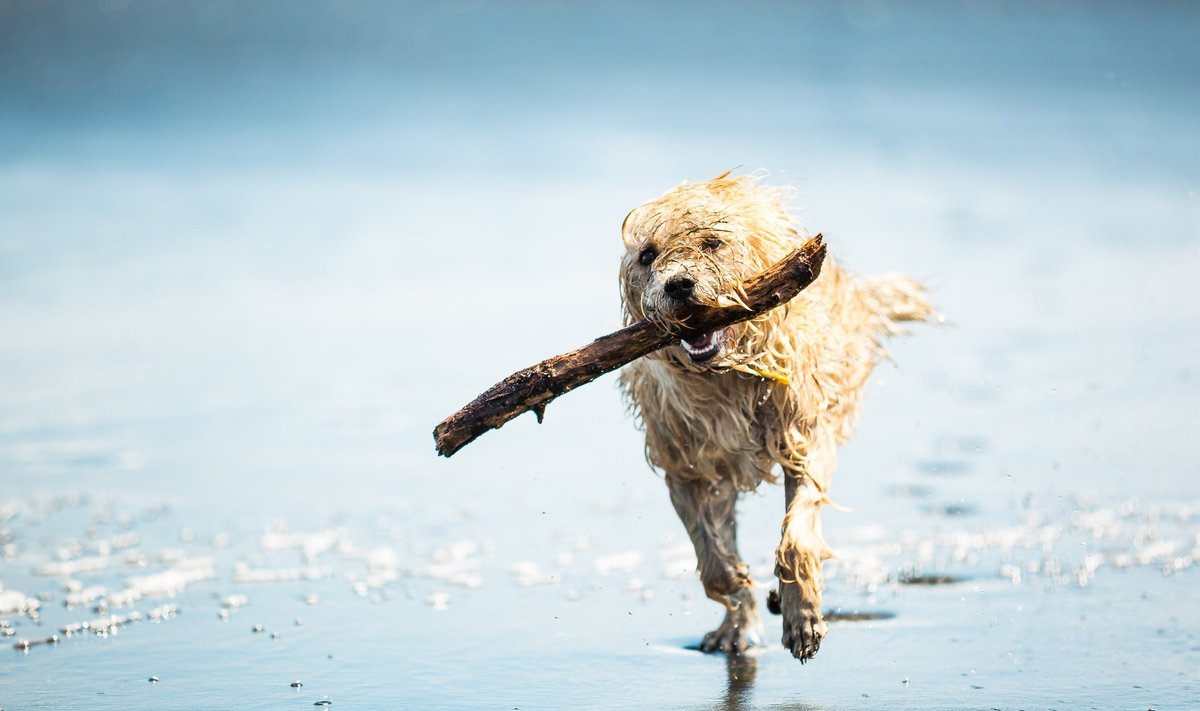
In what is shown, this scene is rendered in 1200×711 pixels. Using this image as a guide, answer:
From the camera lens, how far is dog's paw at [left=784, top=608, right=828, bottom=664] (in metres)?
4.81

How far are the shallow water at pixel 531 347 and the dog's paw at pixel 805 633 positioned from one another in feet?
0.53

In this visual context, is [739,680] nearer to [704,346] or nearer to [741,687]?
[741,687]

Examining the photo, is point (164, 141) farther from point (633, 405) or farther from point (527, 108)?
point (633, 405)

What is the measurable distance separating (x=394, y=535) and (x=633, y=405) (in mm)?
2076

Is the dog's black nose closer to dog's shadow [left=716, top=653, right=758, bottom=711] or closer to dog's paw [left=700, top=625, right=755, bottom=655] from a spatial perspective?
dog's shadow [left=716, top=653, right=758, bottom=711]

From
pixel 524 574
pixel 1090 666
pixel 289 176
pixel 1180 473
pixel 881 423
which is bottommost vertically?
pixel 1090 666

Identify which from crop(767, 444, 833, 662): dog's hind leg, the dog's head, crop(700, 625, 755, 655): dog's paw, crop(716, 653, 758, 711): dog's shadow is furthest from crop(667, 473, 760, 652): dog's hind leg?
the dog's head

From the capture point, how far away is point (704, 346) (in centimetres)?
477

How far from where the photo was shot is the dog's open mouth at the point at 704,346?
15.6ft

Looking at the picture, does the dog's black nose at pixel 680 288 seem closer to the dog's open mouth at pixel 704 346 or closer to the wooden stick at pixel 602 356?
the wooden stick at pixel 602 356

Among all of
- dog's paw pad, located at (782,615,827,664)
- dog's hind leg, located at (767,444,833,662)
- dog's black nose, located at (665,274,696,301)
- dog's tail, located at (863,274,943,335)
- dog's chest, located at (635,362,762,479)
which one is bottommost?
dog's paw pad, located at (782,615,827,664)

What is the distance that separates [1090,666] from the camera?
499cm

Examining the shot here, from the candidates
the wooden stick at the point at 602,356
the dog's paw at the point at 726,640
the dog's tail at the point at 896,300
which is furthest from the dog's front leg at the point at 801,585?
the dog's tail at the point at 896,300

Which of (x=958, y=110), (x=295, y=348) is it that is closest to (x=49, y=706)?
(x=295, y=348)
